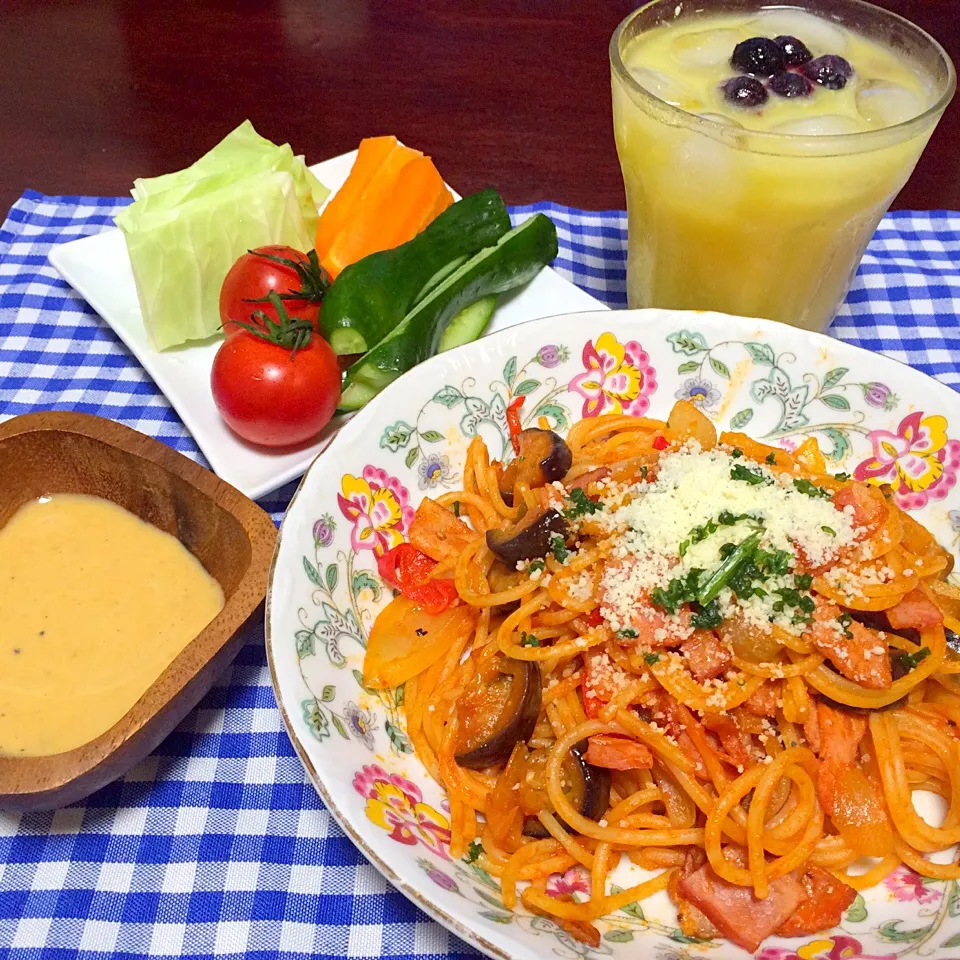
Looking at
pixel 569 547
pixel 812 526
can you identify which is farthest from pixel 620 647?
pixel 812 526

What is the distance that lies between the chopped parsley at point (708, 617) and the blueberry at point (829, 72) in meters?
1.76

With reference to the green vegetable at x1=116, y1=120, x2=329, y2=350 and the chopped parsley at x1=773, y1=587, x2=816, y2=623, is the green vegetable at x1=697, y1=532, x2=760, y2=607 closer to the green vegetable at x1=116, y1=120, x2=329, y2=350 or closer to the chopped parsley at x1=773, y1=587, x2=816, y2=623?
the chopped parsley at x1=773, y1=587, x2=816, y2=623

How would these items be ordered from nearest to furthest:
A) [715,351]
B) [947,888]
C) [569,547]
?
[947,888]
[569,547]
[715,351]

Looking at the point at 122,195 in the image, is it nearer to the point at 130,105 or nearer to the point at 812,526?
the point at 130,105

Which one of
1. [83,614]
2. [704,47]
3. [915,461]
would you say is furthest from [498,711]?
[704,47]

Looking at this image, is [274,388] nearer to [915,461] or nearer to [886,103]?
[915,461]

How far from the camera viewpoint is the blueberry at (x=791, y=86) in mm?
2631

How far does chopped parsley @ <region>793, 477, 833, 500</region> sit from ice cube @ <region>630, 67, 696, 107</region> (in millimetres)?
1246

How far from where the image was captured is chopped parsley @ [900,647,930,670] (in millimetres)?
1943

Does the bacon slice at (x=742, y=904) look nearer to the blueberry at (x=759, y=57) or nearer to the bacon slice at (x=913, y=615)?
the bacon slice at (x=913, y=615)

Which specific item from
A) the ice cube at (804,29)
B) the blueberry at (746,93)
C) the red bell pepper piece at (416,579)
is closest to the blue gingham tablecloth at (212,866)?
the red bell pepper piece at (416,579)

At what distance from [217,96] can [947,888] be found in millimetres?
4867

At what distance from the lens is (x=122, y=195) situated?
4074 millimetres

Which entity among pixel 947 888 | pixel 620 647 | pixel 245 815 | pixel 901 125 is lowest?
pixel 245 815
